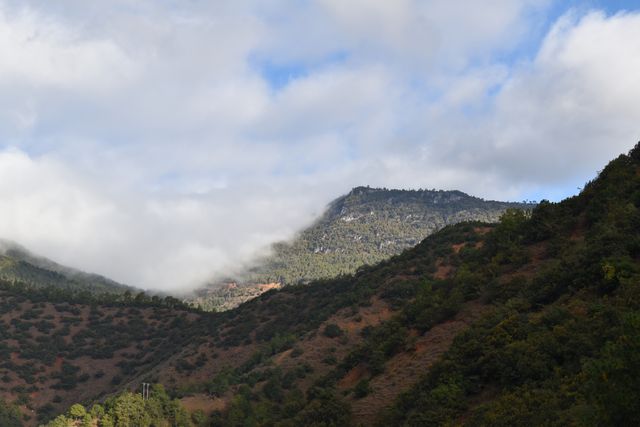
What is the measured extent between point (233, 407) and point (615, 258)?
126ft

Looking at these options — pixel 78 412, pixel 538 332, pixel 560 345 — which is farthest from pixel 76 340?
pixel 560 345

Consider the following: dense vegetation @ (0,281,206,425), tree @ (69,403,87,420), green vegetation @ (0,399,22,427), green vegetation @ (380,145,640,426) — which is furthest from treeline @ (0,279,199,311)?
green vegetation @ (380,145,640,426)

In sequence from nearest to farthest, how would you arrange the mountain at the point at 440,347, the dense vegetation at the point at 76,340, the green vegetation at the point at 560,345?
the green vegetation at the point at 560,345 < the mountain at the point at 440,347 < the dense vegetation at the point at 76,340

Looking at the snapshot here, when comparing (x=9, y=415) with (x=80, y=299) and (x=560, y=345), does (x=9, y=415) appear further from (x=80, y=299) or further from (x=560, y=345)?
(x=560, y=345)

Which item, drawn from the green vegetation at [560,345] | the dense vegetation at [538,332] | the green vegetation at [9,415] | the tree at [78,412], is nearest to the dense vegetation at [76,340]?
the green vegetation at [9,415]

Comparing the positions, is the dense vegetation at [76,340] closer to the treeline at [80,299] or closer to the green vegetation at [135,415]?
the treeline at [80,299]

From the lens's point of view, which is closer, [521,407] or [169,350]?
[521,407]

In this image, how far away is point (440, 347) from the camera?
3006 cm

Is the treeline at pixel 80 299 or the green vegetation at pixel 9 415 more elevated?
the treeline at pixel 80 299

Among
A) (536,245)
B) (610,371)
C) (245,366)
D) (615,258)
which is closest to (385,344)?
(536,245)

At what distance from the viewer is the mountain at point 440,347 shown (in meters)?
Answer: 18.8

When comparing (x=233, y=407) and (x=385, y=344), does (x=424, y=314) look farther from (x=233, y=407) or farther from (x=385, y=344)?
(x=233, y=407)

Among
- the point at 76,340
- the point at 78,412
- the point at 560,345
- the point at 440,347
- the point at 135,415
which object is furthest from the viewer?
the point at 76,340

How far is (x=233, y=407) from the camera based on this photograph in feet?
168
